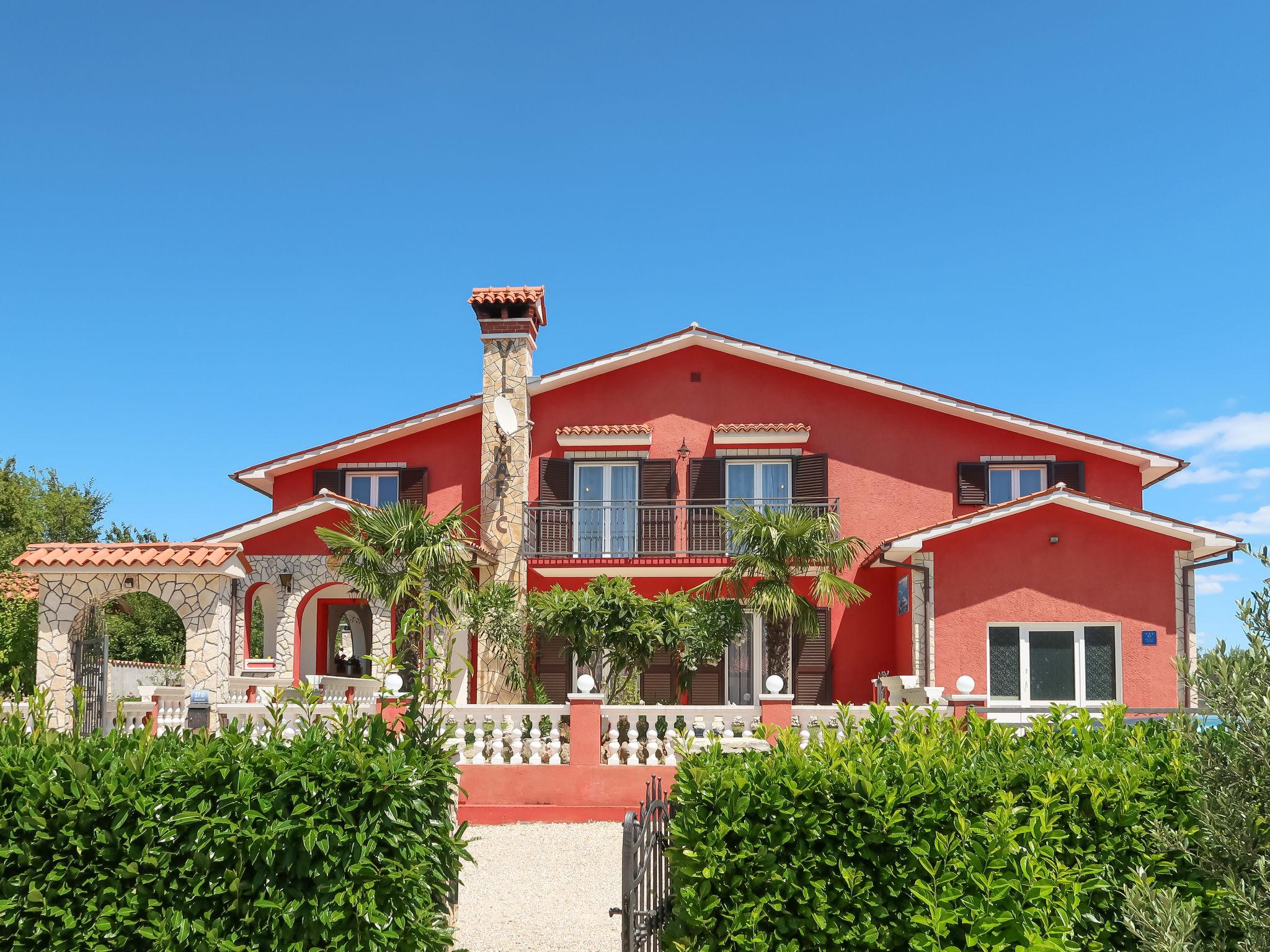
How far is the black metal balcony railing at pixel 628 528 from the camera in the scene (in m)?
20.9

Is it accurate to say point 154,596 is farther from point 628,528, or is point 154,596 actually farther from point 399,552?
point 628,528

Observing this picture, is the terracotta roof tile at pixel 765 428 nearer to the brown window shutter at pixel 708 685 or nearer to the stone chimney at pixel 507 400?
the stone chimney at pixel 507 400

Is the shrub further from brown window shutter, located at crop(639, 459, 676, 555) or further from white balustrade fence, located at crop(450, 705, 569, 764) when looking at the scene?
brown window shutter, located at crop(639, 459, 676, 555)

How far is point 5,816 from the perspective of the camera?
562 cm

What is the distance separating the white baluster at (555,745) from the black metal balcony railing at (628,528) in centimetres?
737

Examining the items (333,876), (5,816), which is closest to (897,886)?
(333,876)

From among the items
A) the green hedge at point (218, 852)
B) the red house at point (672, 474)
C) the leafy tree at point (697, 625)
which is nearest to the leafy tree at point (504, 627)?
the red house at point (672, 474)

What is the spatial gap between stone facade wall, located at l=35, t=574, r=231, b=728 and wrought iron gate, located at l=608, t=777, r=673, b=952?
9.65 m

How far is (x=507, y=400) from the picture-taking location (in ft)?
68.8

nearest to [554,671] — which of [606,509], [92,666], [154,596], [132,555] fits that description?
[606,509]

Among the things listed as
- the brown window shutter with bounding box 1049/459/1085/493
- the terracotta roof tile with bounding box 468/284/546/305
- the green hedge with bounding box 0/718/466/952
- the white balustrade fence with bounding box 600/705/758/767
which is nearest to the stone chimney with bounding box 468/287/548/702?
the terracotta roof tile with bounding box 468/284/546/305

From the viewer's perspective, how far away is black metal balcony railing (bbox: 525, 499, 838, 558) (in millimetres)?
20922

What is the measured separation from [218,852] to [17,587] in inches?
861

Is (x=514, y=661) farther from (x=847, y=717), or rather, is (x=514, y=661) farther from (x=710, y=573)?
(x=847, y=717)
